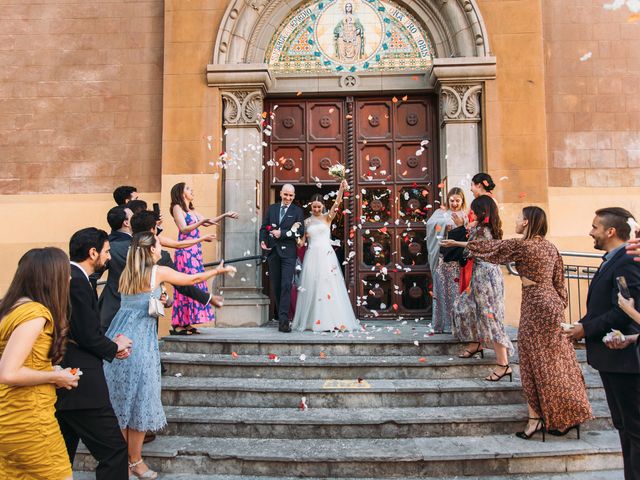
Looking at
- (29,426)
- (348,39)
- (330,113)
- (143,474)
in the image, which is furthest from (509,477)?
(348,39)

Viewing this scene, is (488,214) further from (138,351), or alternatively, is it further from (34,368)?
(34,368)

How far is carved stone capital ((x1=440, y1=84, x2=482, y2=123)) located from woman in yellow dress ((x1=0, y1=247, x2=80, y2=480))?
684cm

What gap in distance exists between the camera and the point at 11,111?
30.6 feet

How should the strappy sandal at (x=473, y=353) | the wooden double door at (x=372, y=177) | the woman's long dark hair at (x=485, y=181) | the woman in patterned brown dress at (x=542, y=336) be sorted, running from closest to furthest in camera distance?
the woman in patterned brown dress at (x=542, y=336) → the strappy sandal at (x=473, y=353) → the woman's long dark hair at (x=485, y=181) → the wooden double door at (x=372, y=177)

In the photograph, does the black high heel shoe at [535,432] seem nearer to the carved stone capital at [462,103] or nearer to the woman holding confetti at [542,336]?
the woman holding confetti at [542,336]

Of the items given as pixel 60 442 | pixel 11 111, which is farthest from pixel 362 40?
pixel 60 442

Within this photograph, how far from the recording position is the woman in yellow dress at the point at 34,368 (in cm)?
290

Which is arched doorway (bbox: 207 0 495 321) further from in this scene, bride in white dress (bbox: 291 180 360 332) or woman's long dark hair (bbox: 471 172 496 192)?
woman's long dark hair (bbox: 471 172 496 192)

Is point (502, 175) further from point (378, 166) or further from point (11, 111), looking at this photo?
point (11, 111)

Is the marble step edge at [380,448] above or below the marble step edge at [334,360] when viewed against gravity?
below

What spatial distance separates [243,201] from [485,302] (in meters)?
4.33

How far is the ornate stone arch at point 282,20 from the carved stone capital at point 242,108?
0.53 m

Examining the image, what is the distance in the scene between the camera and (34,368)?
3.01 m

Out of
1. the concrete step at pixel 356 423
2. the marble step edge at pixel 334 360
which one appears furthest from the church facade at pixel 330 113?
the concrete step at pixel 356 423
